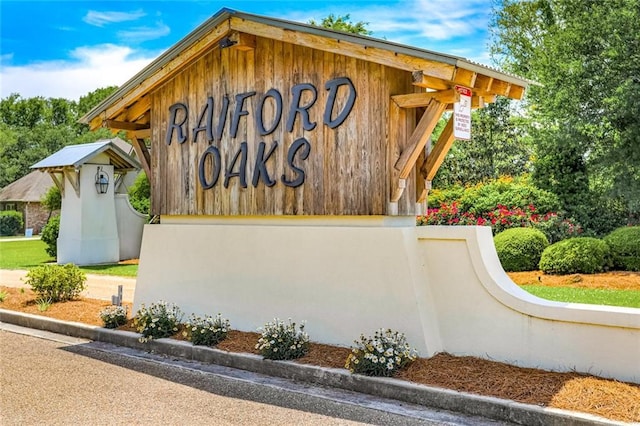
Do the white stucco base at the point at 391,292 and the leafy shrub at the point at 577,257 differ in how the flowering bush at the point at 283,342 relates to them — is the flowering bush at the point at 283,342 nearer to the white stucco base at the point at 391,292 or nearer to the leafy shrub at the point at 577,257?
the white stucco base at the point at 391,292

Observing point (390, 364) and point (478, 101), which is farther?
point (478, 101)

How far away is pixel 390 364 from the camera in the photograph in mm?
5973

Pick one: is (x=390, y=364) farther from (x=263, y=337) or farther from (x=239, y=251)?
(x=239, y=251)

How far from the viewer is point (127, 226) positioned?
21.0 meters

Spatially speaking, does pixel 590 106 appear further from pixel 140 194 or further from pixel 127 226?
pixel 140 194

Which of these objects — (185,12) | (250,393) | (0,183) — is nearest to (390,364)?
(250,393)

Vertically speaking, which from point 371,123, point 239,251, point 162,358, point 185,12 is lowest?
point 162,358

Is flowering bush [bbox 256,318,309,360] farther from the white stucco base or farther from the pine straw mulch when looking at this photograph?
the white stucco base

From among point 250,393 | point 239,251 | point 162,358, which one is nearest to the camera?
point 250,393

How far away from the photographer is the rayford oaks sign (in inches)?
289

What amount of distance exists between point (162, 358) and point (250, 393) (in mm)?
2004

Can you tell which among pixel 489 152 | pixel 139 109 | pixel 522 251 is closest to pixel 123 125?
pixel 139 109

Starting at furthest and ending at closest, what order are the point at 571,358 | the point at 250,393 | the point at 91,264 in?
the point at 91,264
the point at 250,393
the point at 571,358

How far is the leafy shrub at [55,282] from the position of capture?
432 inches
